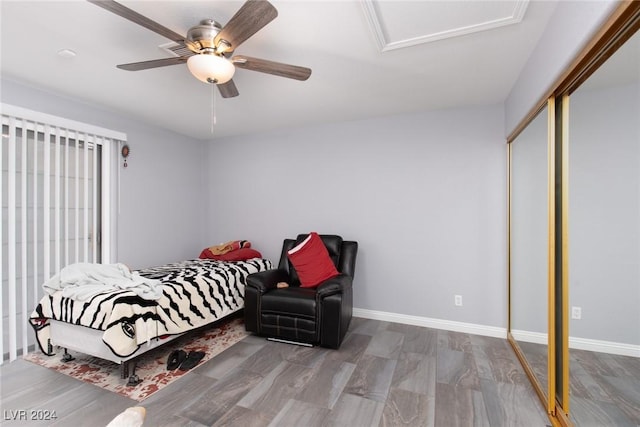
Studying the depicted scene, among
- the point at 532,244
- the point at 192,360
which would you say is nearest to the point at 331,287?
the point at 192,360

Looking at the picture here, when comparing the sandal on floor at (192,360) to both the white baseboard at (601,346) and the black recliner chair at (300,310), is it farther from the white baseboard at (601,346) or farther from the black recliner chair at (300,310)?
the white baseboard at (601,346)

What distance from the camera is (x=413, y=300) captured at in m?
3.41

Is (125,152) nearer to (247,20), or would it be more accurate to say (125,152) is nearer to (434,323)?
(247,20)

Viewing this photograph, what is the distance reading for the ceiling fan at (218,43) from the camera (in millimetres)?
1411

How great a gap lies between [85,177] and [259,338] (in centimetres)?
259

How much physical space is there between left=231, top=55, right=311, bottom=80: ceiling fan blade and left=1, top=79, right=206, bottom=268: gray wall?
2.37 m

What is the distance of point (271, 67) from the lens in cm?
183

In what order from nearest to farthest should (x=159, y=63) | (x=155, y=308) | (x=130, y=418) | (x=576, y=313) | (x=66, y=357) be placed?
(x=130, y=418) → (x=576, y=313) → (x=159, y=63) → (x=155, y=308) → (x=66, y=357)

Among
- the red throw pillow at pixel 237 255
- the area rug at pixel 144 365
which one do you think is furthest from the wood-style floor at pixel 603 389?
the red throw pillow at pixel 237 255

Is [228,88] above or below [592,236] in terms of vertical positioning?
above

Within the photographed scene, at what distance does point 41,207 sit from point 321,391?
310cm

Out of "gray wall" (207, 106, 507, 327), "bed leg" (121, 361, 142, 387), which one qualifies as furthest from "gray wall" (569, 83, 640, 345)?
"bed leg" (121, 361, 142, 387)

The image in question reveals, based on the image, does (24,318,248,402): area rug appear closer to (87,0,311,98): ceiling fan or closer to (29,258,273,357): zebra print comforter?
(29,258,273,357): zebra print comforter

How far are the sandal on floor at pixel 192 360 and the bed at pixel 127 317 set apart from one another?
0.22 metres
